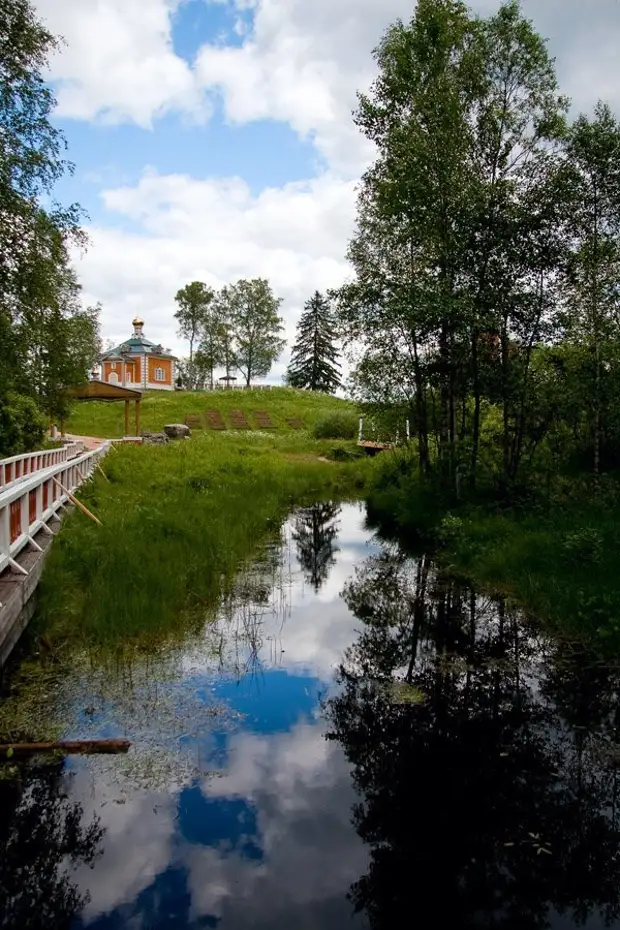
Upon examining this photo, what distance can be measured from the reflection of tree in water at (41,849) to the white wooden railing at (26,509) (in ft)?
10.1

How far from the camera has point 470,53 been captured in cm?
1354

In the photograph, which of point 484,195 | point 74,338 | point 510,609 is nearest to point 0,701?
point 510,609

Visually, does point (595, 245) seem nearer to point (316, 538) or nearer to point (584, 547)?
point (584, 547)

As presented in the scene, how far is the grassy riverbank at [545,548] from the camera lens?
799cm

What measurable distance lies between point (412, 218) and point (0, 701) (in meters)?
12.8

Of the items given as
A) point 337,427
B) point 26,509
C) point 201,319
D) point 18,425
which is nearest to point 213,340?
point 201,319

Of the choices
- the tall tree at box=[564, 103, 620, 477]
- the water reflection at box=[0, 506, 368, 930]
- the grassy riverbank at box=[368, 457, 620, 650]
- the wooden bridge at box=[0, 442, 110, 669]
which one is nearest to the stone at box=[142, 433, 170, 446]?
the wooden bridge at box=[0, 442, 110, 669]

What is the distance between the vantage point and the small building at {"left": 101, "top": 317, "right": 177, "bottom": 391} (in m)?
62.0

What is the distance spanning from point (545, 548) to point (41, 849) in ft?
27.0

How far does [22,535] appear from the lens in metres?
8.72

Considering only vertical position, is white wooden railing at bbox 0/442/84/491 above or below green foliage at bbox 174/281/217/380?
below

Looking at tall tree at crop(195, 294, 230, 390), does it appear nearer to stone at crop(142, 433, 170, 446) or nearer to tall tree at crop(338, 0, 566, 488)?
stone at crop(142, 433, 170, 446)

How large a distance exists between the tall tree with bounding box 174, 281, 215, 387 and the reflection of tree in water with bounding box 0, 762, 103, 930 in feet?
240

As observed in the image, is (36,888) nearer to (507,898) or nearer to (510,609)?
(507,898)
